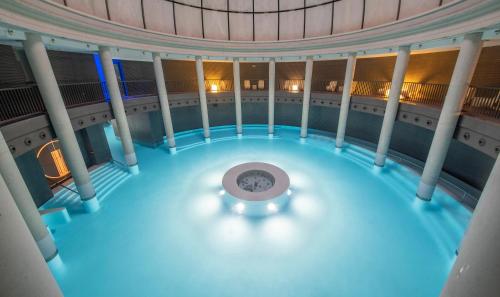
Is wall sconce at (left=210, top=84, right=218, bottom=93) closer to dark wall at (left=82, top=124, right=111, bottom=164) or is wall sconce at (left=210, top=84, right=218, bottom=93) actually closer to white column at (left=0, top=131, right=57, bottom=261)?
dark wall at (left=82, top=124, right=111, bottom=164)

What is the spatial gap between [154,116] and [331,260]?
797 inches

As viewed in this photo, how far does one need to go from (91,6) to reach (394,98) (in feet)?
66.5

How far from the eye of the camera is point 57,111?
10289 mm

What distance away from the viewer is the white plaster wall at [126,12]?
13.8 meters

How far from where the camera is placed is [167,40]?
16.1 metres

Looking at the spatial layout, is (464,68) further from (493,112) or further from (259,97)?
(259,97)

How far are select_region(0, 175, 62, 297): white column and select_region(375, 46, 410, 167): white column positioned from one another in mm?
17416

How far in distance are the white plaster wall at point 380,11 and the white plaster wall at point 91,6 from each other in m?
18.4

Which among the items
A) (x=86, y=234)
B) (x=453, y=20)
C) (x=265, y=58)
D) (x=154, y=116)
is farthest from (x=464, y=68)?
(x=154, y=116)

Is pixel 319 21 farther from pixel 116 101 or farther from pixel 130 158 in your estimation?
→ pixel 130 158

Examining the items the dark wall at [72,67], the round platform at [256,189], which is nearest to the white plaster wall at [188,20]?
the dark wall at [72,67]

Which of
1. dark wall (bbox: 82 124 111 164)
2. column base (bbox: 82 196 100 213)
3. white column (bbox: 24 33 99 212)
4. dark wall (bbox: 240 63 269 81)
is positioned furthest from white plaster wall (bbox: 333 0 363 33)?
column base (bbox: 82 196 100 213)

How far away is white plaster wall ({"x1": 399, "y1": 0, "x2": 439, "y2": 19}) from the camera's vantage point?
11.5m

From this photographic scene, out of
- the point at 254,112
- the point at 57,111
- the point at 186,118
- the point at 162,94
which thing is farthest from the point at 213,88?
the point at 57,111
